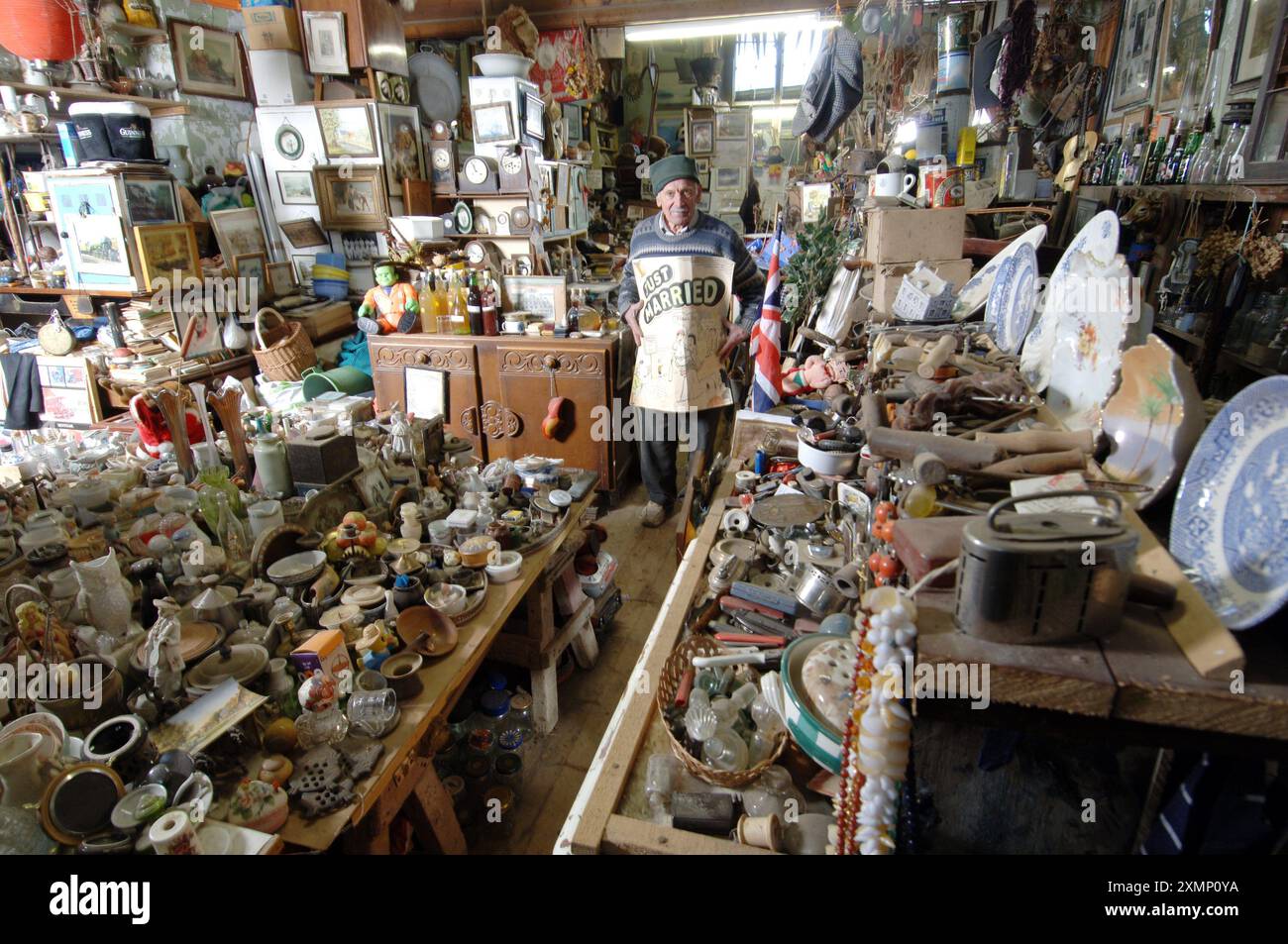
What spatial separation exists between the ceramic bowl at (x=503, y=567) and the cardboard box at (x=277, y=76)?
16.4 ft

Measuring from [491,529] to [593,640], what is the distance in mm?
1062

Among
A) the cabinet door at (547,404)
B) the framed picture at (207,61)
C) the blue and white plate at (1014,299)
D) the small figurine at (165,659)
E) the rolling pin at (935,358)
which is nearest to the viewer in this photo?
the small figurine at (165,659)

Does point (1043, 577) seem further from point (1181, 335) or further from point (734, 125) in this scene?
point (734, 125)

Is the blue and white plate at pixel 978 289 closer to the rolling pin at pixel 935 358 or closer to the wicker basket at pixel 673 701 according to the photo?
the rolling pin at pixel 935 358

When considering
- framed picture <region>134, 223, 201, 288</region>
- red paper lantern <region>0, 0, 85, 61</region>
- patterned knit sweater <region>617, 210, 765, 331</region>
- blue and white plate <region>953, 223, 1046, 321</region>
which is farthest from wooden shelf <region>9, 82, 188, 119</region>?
blue and white plate <region>953, 223, 1046, 321</region>

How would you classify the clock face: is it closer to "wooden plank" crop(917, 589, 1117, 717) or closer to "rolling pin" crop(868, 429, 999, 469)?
"rolling pin" crop(868, 429, 999, 469)

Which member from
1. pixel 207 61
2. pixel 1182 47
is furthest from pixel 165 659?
pixel 1182 47

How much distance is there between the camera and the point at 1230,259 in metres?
3.24

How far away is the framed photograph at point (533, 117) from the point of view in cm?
564

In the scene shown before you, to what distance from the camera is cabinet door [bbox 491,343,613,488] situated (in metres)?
4.64

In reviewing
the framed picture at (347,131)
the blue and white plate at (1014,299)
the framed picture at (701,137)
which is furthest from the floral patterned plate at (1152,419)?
the framed picture at (701,137)

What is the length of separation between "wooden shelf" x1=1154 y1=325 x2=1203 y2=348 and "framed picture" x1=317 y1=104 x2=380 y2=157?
18.9 ft

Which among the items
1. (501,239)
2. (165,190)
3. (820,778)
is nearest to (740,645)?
(820,778)

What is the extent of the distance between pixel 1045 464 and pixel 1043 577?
608 mm
